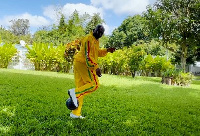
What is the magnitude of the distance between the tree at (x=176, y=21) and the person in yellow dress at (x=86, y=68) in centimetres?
1324

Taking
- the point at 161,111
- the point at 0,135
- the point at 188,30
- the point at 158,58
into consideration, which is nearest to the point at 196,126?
the point at 161,111

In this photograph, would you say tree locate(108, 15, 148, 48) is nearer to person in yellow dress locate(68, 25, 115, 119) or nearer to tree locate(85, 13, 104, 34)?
tree locate(85, 13, 104, 34)

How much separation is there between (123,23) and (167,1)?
747 inches

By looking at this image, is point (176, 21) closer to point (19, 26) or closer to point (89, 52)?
point (89, 52)

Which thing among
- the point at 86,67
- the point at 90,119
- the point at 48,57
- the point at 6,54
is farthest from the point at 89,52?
the point at 6,54

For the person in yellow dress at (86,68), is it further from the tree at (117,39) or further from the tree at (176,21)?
the tree at (117,39)

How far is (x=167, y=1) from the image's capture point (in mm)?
16438

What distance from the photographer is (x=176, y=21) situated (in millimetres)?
15734

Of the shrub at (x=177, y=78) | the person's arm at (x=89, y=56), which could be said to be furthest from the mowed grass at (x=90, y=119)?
the shrub at (x=177, y=78)

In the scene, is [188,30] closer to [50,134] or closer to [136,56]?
[136,56]

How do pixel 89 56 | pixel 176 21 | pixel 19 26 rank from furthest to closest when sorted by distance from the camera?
pixel 19 26
pixel 176 21
pixel 89 56

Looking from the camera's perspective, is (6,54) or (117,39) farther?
(117,39)

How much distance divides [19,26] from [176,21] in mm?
46068

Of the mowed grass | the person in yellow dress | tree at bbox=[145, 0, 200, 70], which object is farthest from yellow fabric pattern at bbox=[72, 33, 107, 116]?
tree at bbox=[145, 0, 200, 70]
